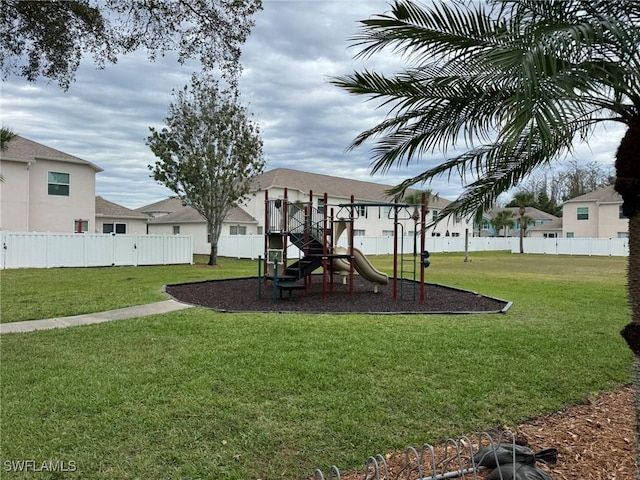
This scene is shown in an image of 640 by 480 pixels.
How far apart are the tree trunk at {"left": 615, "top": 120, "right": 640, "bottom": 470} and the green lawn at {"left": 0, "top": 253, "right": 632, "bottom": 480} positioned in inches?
63.7

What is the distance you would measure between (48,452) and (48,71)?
4732mm

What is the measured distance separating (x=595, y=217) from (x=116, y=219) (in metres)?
42.5

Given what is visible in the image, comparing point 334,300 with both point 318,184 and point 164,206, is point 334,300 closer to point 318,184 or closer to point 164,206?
point 318,184

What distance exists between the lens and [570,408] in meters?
4.33

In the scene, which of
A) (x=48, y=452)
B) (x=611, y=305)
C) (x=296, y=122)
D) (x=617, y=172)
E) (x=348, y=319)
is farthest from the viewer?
(x=296, y=122)

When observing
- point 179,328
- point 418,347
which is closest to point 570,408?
point 418,347

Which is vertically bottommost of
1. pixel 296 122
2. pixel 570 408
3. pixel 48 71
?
pixel 570 408

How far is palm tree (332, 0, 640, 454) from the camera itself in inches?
91.3

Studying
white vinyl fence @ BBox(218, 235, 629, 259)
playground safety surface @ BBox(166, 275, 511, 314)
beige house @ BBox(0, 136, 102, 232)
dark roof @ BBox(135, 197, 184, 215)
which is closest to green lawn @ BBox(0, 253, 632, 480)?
playground safety surface @ BBox(166, 275, 511, 314)

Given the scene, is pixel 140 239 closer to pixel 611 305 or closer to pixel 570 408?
pixel 611 305

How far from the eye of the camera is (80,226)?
2295cm

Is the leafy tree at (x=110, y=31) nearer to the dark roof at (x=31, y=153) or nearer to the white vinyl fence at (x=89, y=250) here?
the white vinyl fence at (x=89, y=250)

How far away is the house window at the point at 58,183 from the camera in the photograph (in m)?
22.6

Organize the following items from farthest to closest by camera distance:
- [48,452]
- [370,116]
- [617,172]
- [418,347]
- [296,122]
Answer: [296,122]
[418,347]
[370,116]
[48,452]
[617,172]
